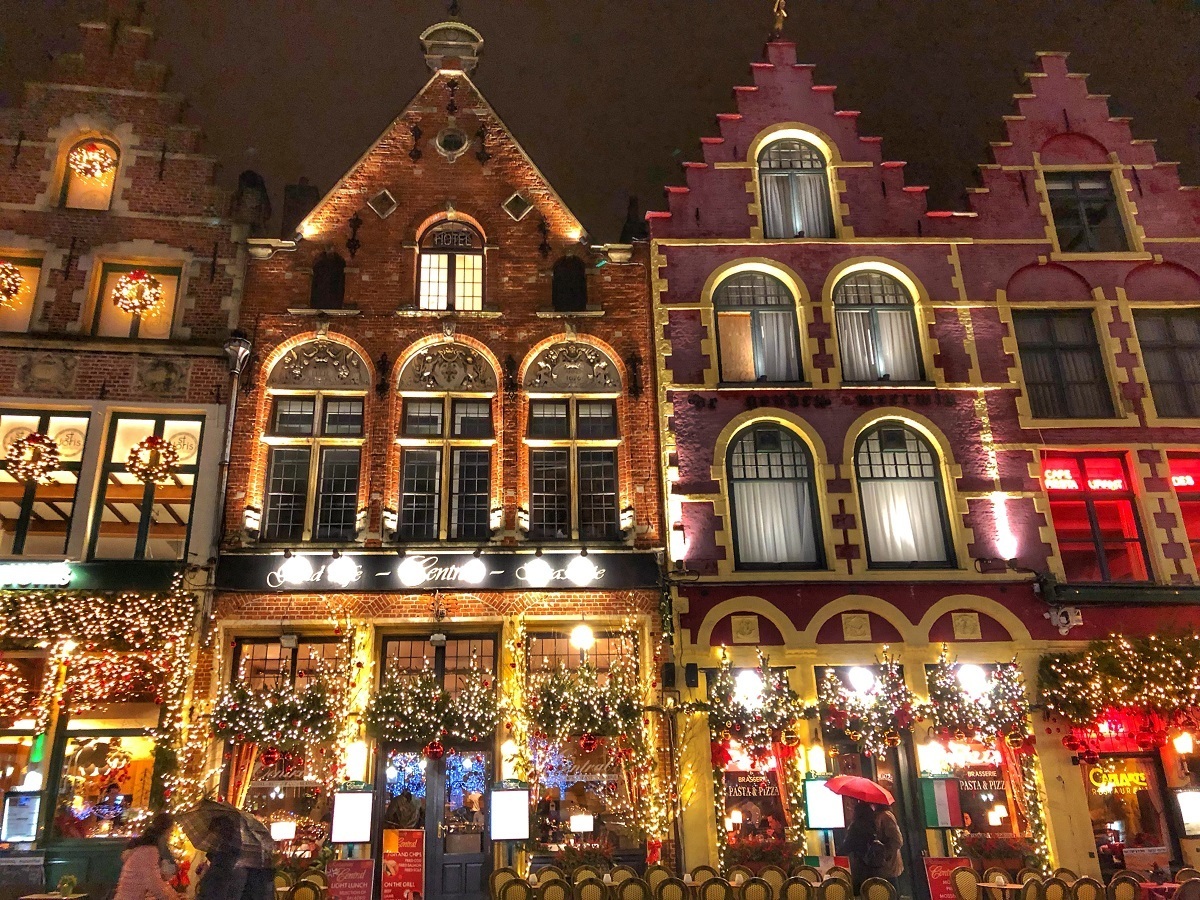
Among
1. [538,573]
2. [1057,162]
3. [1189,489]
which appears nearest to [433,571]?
[538,573]

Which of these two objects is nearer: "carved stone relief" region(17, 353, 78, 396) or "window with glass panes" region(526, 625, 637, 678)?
"window with glass panes" region(526, 625, 637, 678)

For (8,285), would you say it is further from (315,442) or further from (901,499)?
(901,499)

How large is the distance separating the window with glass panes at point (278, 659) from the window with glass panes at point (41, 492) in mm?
3532

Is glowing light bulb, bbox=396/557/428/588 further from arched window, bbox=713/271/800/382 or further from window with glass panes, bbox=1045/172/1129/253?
window with glass panes, bbox=1045/172/1129/253

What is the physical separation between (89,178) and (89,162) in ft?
0.99

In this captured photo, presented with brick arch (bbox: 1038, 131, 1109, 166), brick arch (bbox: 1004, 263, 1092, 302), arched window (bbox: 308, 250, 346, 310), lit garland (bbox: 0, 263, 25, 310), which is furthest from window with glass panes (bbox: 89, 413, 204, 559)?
brick arch (bbox: 1038, 131, 1109, 166)

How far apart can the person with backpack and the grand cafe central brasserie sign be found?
491cm

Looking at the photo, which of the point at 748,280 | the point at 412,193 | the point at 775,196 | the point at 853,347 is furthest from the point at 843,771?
the point at 412,193

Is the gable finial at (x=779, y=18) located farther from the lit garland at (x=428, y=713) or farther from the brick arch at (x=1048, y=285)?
the lit garland at (x=428, y=713)

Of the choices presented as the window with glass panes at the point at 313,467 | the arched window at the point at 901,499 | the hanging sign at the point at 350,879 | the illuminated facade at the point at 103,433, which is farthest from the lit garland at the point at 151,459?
the arched window at the point at 901,499

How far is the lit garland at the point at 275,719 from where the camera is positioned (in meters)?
13.6

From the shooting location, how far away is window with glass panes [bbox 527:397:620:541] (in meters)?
15.8

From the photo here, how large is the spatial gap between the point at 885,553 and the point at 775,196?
25.4 feet

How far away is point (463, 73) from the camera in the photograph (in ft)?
60.3
